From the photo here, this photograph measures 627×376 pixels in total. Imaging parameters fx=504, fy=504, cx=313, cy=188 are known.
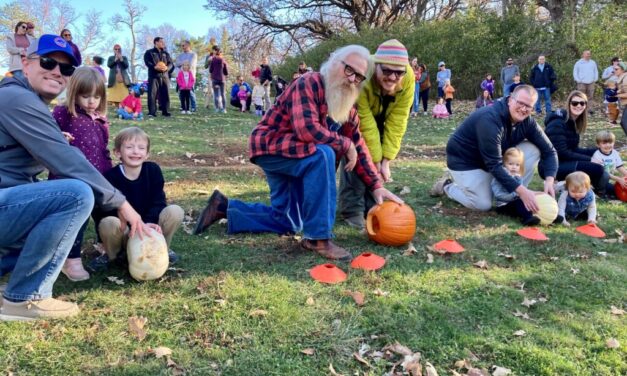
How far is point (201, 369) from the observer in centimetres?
289

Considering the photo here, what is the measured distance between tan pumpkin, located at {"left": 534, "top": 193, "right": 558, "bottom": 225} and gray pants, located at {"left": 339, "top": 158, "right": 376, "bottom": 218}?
187cm

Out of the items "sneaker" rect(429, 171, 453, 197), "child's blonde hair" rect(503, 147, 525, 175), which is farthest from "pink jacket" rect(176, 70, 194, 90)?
"child's blonde hair" rect(503, 147, 525, 175)

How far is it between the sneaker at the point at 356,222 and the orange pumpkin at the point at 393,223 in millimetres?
612

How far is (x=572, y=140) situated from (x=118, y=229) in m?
6.24

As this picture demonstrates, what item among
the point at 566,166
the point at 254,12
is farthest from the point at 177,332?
the point at 254,12

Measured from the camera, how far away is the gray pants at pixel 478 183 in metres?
6.13

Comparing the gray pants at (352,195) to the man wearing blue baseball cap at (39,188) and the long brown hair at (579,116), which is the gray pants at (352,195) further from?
the long brown hair at (579,116)

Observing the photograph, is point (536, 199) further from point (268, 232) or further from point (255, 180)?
point (255, 180)

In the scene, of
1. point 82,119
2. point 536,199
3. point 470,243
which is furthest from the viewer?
point 536,199

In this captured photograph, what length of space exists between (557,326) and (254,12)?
32.2 m

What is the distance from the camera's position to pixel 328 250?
4.52 m

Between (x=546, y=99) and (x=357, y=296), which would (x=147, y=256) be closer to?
(x=357, y=296)

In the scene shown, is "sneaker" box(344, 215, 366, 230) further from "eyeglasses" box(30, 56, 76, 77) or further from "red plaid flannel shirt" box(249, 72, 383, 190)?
"eyeglasses" box(30, 56, 76, 77)

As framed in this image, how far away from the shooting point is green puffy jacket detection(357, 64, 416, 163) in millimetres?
5254
